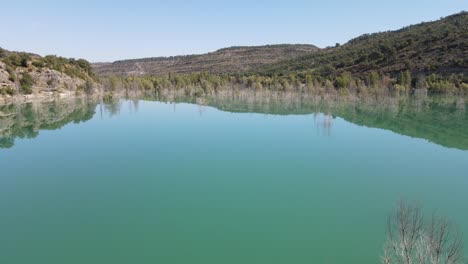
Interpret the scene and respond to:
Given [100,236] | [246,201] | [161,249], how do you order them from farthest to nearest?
[246,201] < [100,236] < [161,249]

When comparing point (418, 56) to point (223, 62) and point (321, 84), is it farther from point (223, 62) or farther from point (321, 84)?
point (223, 62)

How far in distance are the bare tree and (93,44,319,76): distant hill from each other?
75.8m

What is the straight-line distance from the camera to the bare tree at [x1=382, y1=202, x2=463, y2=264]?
18.9 feet

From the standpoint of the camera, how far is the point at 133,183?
524 inches

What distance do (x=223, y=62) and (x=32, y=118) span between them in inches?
2665

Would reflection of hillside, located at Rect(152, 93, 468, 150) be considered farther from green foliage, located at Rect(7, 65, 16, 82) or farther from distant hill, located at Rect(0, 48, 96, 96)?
green foliage, located at Rect(7, 65, 16, 82)

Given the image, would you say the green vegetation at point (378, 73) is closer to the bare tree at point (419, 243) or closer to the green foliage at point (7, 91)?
the green foliage at point (7, 91)

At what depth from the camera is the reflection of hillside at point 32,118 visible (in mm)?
24094

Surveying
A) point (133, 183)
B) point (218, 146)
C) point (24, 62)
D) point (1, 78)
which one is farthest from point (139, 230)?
point (24, 62)

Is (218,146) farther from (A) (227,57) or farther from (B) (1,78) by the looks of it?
(A) (227,57)

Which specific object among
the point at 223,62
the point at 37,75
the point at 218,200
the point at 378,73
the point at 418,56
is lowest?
the point at 218,200

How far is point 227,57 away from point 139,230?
9456 cm

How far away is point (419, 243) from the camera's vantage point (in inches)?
265

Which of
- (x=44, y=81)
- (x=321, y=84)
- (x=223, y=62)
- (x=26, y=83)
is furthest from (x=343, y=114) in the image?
(x=223, y=62)
